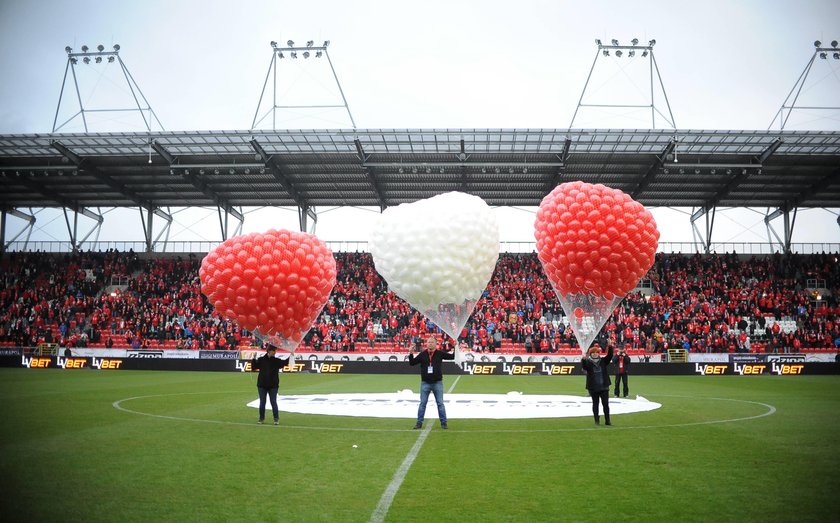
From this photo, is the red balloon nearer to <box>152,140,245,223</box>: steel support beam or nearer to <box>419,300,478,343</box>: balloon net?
<box>419,300,478,343</box>: balloon net

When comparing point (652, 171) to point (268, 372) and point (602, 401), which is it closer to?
point (602, 401)

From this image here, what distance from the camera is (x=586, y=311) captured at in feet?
42.7

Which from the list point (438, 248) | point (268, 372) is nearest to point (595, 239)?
point (438, 248)

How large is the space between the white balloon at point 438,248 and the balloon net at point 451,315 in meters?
0.35

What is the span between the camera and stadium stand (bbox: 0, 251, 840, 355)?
35031 millimetres

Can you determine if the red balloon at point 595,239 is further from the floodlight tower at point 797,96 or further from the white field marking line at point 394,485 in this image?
the floodlight tower at point 797,96

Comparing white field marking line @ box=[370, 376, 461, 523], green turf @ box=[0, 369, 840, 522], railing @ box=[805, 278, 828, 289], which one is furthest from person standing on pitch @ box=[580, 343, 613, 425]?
railing @ box=[805, 278, 828, 289]

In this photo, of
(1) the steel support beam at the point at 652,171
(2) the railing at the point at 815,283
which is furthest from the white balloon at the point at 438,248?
(2) the railing at the point at 815,283

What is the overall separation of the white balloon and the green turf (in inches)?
98.9

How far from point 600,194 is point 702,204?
3458 centimetres

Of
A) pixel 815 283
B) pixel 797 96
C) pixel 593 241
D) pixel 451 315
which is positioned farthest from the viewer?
pixel 815 283

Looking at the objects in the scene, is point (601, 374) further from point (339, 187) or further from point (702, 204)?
point (702, 204)

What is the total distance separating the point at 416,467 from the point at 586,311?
20.0 ft

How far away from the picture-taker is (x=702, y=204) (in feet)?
142
